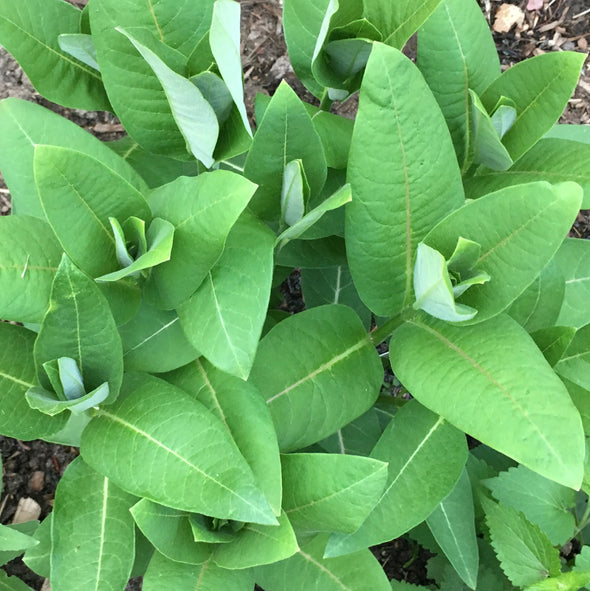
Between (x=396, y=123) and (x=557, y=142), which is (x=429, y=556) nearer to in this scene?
(x=557, y=142)

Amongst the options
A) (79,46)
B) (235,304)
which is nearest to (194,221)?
(235,304)

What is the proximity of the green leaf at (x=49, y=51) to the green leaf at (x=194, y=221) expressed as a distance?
0.35 m

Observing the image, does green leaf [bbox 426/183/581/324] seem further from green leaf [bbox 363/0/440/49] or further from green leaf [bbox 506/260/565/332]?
green leaf [bbox 363/0/440/49]

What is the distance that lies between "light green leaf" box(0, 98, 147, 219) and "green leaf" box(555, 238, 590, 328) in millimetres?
952

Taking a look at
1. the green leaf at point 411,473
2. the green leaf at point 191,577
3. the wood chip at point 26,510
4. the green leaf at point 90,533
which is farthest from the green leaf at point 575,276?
the wood chip at point 26,510

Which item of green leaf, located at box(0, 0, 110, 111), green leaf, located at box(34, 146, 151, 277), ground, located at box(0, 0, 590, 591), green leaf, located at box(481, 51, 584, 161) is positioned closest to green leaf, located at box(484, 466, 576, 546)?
ground, located at box(0, 0, 590, 591)

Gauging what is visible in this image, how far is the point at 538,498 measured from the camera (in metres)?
1.46

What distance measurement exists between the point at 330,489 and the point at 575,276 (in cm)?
81

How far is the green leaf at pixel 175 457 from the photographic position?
91 cm

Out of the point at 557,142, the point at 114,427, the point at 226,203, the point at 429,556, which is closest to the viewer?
the point at 226,203

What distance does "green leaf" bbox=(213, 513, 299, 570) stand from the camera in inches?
38.9

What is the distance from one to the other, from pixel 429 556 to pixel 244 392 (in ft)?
3.64

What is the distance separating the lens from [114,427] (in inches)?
39.2

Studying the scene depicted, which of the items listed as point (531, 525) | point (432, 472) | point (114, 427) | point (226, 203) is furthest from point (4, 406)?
point (531, 525)
